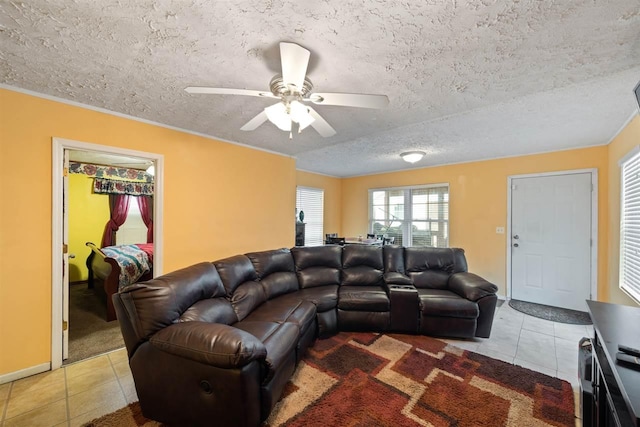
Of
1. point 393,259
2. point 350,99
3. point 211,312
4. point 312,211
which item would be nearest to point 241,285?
point 211,312

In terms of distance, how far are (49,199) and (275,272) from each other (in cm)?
219

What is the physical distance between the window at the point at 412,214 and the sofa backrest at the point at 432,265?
180 centimetres

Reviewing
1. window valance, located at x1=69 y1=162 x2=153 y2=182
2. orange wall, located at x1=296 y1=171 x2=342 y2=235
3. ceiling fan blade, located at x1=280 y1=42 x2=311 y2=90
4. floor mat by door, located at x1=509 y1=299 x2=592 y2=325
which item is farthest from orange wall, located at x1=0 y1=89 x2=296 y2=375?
floor mat by door, located at x1=509 y1=299 x2=592 y2=325

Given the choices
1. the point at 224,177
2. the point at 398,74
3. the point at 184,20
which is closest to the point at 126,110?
the point at 224,177

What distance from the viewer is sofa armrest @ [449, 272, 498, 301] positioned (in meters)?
2.73

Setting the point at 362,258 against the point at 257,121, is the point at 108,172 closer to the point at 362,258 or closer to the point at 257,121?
the point at 257,121

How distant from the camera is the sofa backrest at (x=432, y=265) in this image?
3289 millimetres

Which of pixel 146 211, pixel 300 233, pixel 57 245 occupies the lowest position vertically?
pixel 300 233

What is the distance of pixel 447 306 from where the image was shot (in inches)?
107

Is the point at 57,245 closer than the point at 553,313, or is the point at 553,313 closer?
the point at 57,245

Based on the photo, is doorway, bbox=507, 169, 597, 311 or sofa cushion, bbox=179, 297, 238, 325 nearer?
sofa cushion, bbox=179, 297, 238, 325

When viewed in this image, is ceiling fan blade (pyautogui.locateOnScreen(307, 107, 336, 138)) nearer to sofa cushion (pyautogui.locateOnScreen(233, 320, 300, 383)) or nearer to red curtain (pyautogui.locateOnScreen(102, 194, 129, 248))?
sofa cushion (pyautogui.locateOnScreen(233, 320, 300, 383))

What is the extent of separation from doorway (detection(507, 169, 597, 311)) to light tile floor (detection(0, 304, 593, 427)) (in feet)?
2.74

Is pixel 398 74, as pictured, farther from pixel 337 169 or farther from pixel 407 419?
pixel 337 169
